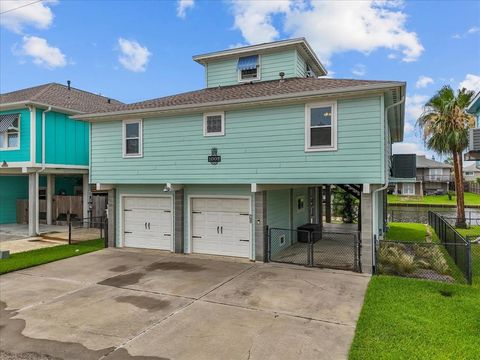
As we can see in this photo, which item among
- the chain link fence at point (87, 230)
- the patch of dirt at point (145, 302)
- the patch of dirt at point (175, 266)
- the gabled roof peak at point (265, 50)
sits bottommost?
the patch of dirt at point (145, 302)

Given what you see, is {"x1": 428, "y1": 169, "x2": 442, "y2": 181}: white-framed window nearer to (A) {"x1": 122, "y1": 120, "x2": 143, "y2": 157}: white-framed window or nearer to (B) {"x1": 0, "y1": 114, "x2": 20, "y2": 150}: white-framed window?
(A) {"x1": 122, "y1": 120, "x2": 143, "y2": 157}: white-framed window

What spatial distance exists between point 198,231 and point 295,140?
17.2ft

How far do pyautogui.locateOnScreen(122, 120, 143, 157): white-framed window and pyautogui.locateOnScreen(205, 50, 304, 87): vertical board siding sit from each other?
4.67 m

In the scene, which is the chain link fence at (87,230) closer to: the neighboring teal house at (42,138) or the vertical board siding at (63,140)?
the neighboring teal house at (42,138)

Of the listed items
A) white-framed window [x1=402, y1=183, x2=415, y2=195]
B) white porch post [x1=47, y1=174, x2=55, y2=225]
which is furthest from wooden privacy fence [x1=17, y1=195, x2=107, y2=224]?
white-framed window [x1=402, y1=183, x2=415, y2=195]

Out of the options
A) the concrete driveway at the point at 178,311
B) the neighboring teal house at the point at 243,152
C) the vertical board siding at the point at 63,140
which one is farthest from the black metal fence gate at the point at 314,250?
the vertical board siding at the point at 63,140

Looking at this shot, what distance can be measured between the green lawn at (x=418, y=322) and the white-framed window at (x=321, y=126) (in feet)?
13.6

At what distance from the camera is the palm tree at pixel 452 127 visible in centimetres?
1944

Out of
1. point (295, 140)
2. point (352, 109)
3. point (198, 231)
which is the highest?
point (352, 109)

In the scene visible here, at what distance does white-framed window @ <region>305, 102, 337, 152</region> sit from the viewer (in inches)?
392

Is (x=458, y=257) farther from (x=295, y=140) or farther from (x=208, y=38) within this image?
(x=208, y=38)

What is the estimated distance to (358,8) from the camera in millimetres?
13828

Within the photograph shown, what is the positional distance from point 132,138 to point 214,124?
3.58 metres

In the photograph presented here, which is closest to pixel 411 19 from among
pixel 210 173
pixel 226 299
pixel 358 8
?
pixel 358 8
